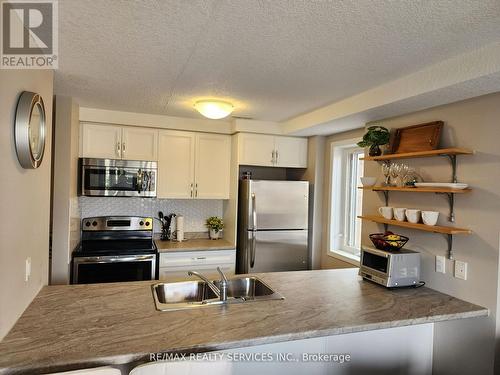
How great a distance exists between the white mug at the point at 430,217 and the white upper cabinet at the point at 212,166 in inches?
85.5

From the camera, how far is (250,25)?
4.62 feet

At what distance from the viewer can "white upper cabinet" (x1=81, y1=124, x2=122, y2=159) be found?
3.18 m

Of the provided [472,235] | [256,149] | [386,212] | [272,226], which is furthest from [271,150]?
[472,235]

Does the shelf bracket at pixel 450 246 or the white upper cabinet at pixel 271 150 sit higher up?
the white upper cabinet at pixel 271 150

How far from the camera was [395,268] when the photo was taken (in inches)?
82.7

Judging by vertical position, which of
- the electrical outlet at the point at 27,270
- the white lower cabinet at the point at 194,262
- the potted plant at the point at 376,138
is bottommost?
the white lower cabinet at the point at 194,262

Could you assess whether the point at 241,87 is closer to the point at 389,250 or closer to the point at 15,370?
the point at 389,250

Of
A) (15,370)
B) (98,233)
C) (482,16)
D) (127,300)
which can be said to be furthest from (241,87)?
(98,233)

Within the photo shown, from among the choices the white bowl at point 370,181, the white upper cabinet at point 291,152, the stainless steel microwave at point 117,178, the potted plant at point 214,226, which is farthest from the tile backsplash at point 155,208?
the white bowl at point 370,181

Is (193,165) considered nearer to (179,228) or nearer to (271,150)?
(179,228)

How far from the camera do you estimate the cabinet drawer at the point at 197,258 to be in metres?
3.26

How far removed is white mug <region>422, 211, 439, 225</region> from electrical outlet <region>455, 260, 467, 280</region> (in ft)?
0.91

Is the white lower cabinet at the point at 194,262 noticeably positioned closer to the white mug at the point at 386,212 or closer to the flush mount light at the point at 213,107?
the flush mount light at the point at 213,107

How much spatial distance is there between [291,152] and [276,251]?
45.2 inches
